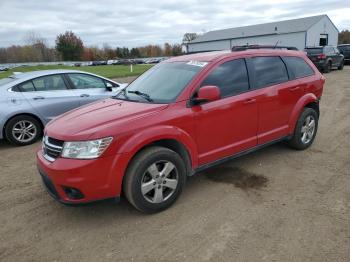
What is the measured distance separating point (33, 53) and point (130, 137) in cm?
9765

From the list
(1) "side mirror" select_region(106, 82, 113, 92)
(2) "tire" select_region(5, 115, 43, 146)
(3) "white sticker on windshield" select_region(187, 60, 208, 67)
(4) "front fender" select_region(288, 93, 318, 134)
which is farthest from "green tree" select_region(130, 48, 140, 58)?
(3) "white sticker on windshield" select_region(187, 60, 208, 67)

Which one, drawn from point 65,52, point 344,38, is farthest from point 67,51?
point 344,38

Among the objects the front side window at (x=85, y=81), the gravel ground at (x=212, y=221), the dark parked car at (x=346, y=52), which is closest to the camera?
the gravel ground at (x=212, y=221)

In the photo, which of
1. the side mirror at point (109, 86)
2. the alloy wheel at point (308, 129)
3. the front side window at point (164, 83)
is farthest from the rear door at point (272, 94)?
the side mirror at point (109, 86)

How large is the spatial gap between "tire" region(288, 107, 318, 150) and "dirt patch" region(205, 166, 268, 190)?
4.12ft

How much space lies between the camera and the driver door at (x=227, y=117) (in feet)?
13.3

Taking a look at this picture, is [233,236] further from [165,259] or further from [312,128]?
[312,128]

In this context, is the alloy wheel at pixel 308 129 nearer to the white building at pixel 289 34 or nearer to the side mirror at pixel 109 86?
the side mirror at pixel 109 86

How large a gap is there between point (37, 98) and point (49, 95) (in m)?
0.26

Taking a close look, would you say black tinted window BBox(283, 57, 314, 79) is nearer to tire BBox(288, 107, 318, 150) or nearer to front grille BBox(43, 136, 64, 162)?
tire BBox(288, 107, 318, 150)

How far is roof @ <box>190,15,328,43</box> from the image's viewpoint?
48.0 metres

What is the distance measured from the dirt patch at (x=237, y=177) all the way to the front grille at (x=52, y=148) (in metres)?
2.22

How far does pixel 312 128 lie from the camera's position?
5.72 m

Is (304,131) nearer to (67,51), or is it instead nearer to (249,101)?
(249,101)
